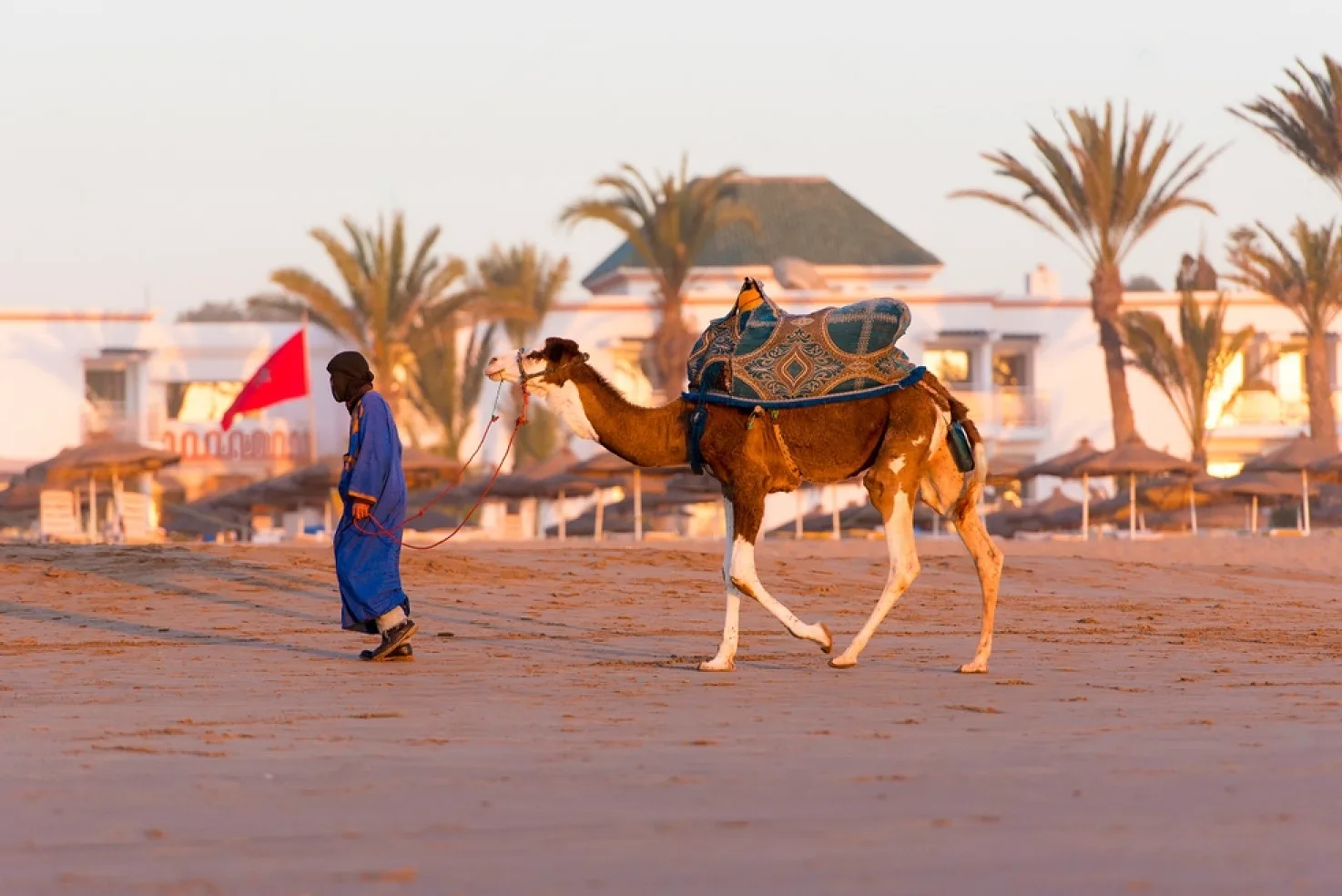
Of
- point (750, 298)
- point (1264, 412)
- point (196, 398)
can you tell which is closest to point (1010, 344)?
point (1264, 412)

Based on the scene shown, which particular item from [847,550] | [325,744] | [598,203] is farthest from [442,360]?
[325,744]

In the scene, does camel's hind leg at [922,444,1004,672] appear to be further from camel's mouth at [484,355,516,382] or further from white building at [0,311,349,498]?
white building at [0,311,349,498]

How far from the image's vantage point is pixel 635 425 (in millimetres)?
12055

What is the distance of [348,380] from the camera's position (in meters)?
12.5

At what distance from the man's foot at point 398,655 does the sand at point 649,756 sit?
0.56 ft

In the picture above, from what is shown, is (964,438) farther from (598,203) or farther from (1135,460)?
(598,203)

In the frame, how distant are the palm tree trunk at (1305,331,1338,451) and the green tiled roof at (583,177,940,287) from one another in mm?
16470

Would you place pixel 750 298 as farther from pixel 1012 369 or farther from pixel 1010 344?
pixel 1012 369

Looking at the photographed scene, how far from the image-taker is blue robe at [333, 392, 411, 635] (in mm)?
12188

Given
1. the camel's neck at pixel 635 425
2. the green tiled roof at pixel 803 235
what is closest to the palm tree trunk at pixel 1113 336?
the green tiled roof at pixel 803 235

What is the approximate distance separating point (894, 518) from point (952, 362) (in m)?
52.2

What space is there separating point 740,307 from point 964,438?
1.34 metres

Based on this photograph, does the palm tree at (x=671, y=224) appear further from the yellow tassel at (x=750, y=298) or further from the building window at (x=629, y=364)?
the yellow tassel at (x=750, y=298)

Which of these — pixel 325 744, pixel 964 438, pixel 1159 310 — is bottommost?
pixel 325 744
